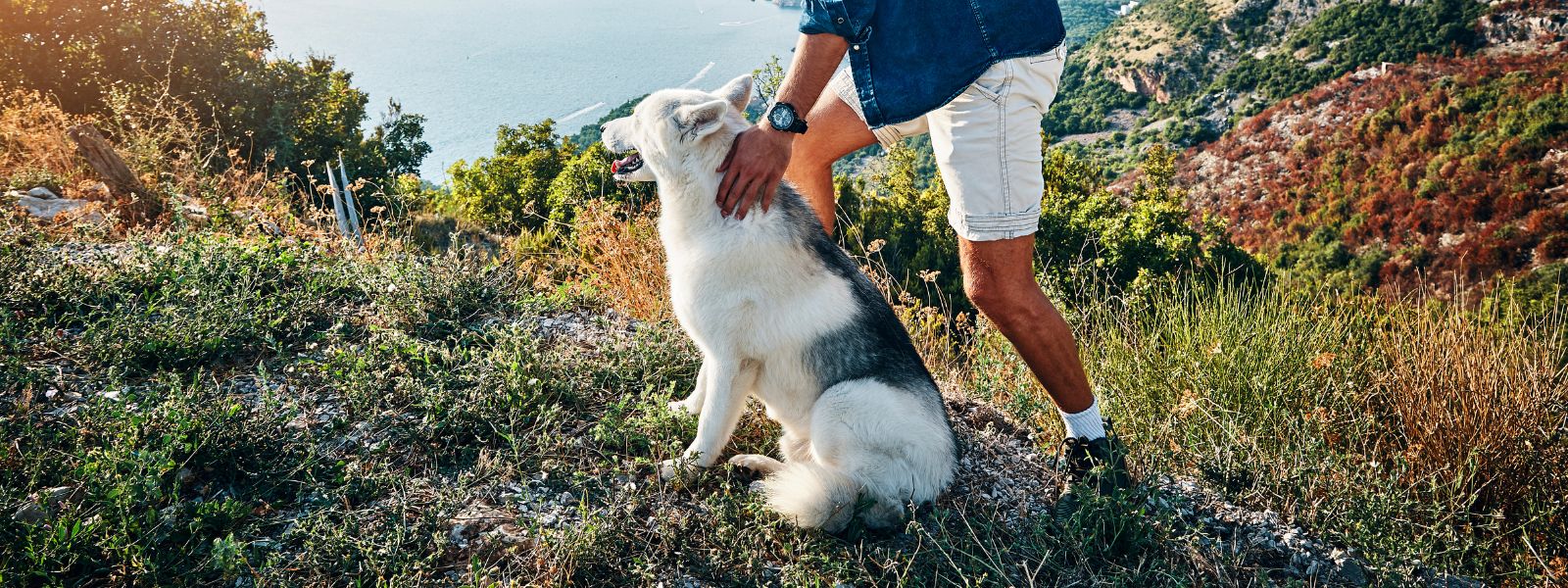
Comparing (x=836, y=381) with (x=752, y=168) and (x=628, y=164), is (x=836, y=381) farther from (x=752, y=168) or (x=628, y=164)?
(x=628, y=164)

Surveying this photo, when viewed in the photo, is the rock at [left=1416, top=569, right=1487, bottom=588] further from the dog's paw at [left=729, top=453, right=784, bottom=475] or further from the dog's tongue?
the dog's tongue

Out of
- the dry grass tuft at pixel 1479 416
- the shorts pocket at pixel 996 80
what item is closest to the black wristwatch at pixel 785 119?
the shorts pocket at pixel 996 80

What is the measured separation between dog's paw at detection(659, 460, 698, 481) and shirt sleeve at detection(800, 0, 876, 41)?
5.46ft

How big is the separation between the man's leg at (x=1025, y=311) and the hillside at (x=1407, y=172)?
Answer: 128ft

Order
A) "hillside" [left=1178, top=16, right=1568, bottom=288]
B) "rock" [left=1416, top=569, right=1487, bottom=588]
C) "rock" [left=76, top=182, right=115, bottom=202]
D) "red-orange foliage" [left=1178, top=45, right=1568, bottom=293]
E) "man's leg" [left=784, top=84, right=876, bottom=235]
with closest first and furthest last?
"rock" [left=1416, top=569, right=1487, bottom=588] → "man's leg" [left=784, top=84, right=876, bottom=235] → "rock" [left=76, top=182, right=115, bottom=202] → "hillside" [left=1178, top=16, right=1568, bottom=288] → "red-orange foliage" [left=1178, top=45, right=1568, bottom=293]

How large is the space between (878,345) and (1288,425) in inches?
72.0

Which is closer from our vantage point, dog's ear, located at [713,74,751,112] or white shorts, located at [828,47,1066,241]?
white shorts, located at [828,47,1066,241]

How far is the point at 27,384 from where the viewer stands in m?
3.12

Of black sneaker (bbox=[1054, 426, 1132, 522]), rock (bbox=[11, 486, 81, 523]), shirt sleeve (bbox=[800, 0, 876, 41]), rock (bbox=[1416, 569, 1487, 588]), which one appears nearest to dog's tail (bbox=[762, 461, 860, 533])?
black sneaker (bbox=[1054, 426, 1132, 522])

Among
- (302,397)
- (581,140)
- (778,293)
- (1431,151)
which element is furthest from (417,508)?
(1431,151)

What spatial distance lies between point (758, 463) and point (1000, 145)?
1530 millimetres

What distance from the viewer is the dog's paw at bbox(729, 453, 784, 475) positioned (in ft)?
9.93

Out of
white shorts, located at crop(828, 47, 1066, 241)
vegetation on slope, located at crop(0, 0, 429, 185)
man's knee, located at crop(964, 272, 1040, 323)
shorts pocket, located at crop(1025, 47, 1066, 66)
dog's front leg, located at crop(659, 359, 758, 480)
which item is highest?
vegetation on slope, located at crop(0, 0, 429, 185)

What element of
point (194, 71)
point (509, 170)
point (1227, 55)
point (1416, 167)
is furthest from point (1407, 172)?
point (194, 71)
